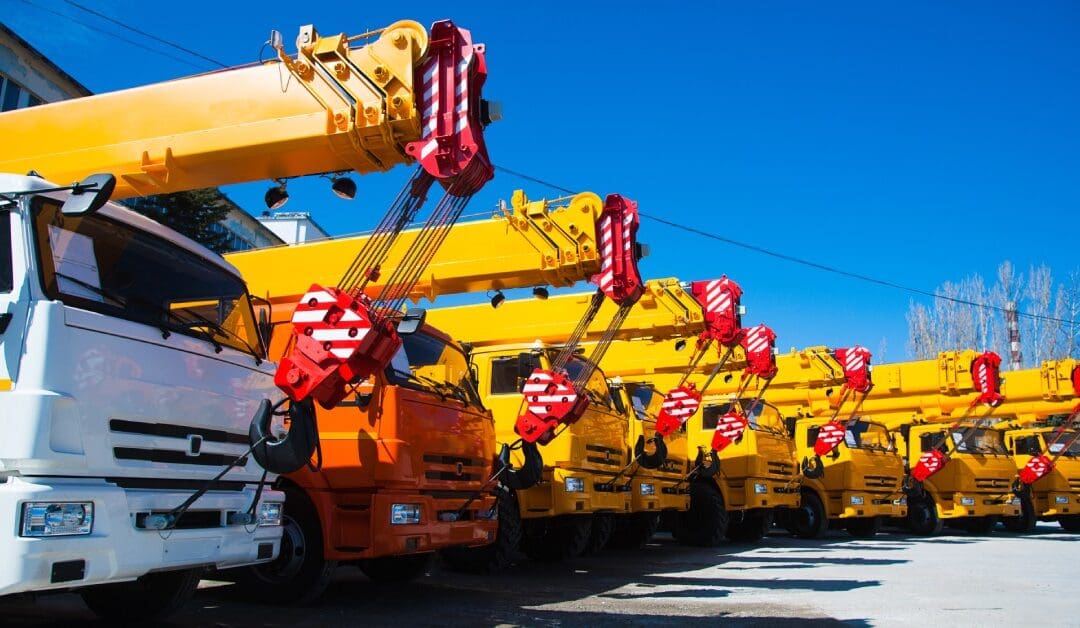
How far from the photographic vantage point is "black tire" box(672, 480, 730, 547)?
1437 cm

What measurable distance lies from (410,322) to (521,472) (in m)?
3.12

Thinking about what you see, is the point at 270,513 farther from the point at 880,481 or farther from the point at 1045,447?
the point at 1045,447

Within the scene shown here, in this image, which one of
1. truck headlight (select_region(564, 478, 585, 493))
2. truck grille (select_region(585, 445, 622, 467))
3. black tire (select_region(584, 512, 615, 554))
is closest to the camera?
truck headlight (select_region(564, 478, 585, 493))

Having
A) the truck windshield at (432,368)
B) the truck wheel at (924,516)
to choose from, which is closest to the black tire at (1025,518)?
the truck wheel at (924,516)

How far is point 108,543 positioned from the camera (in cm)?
405

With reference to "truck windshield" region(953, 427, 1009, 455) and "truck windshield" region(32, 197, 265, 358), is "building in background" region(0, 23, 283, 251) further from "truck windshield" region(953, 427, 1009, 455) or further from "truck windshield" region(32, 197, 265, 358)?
"truck windshield" region(953, 427, 1009, 455)

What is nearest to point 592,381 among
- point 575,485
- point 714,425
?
point 575,485

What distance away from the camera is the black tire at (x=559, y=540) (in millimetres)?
10711

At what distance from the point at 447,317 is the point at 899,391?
34.9 feet

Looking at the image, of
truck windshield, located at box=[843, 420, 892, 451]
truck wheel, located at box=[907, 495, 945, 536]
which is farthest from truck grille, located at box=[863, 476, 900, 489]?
truck wheel, located at box=[907, 495, 945, 536]

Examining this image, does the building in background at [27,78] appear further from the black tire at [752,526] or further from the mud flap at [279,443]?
the mud flap at [279,443]

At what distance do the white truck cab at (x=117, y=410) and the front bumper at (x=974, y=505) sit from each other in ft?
55.7

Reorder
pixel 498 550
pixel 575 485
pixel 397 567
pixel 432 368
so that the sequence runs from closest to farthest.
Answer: pixel 432 368 < pixel 397 567 < pixel 498 550 < pixel 575 485

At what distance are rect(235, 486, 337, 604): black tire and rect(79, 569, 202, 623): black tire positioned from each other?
877mm
